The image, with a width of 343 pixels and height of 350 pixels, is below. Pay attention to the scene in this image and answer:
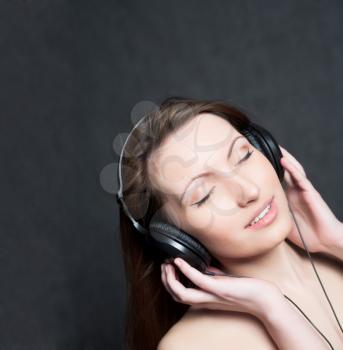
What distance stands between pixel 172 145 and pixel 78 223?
769 millimetres

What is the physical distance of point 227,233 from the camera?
1776 mm

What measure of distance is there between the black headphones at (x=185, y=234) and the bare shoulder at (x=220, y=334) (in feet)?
0.54

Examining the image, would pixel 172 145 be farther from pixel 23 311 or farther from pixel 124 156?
pixel 23 311

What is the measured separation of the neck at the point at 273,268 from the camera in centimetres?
190

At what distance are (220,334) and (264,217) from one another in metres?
0.38

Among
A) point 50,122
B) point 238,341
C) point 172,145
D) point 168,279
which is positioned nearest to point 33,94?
point 50,122

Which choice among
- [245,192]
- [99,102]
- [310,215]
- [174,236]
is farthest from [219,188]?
[99,102]

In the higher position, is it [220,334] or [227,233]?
[227,233]

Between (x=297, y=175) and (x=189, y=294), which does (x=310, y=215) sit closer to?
(x=297, y=175)

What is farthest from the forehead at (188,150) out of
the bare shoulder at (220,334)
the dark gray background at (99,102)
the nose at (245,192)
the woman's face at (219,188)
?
the dark gray background at (99,102)

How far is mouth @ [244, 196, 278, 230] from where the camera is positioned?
5.81 ft

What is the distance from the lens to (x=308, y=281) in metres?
1.97

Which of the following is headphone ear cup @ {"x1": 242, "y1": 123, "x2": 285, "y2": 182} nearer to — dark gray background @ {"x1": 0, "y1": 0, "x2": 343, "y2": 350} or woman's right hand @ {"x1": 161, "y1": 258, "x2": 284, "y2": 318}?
woman's right hand @ {"x1": 161, "y1": 258, "x2": 284, "y2": 318}

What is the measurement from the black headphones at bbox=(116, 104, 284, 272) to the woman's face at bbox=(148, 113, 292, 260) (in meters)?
0.03
